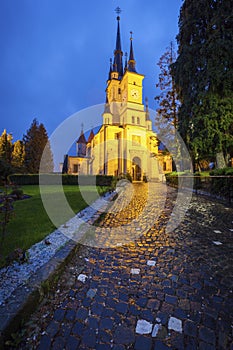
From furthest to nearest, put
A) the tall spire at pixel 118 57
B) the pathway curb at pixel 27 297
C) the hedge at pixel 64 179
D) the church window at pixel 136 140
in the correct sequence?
the tall spire at pixel 118 57
the church window at pixel 136 140
the hedge at pixel 64 179
the pathway curb at pixel 27 297

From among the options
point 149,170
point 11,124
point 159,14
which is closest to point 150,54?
point 159,14

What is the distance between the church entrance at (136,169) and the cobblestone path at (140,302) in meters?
28.7

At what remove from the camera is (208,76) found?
32.7ft

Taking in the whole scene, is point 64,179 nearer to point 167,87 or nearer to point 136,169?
point 167,87

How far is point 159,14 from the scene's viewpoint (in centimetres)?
11150

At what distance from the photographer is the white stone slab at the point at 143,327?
4.68 ft

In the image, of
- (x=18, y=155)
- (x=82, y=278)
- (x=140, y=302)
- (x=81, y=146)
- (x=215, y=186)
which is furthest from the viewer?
(x=81, y=146)

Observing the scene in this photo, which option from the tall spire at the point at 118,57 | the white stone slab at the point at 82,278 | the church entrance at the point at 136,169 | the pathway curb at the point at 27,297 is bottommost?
the white stone slab at the point at 82,278

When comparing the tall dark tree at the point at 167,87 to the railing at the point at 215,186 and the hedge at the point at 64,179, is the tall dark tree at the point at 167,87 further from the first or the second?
the hedge at the point at 64,179

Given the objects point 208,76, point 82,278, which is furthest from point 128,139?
point 82,278

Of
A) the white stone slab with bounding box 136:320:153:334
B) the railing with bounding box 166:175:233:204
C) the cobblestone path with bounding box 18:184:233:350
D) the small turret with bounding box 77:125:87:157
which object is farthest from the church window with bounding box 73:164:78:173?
the white stone slab with bounding box 136:320:153:334

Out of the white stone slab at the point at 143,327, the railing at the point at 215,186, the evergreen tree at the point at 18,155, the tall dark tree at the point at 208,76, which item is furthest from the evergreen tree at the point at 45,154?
the white stone slab at the point at 143,327

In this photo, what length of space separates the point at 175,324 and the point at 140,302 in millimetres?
389

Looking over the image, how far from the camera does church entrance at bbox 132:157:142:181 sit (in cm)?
3162
